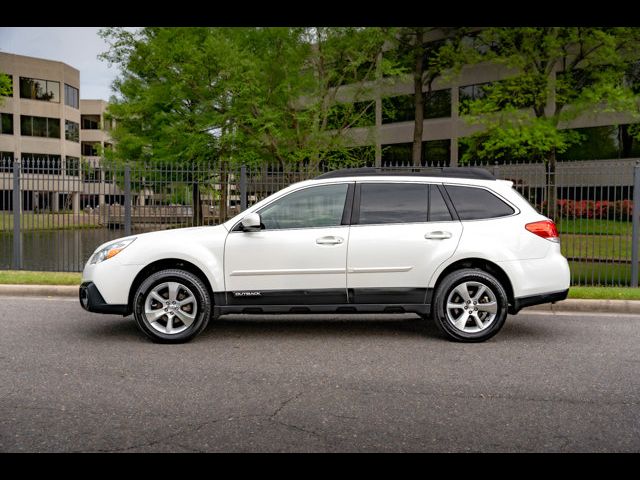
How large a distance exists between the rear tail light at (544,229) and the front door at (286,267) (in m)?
2.04

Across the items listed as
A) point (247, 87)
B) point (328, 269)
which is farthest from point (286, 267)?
point (247, 87)

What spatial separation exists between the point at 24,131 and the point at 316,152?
51590 millimetres

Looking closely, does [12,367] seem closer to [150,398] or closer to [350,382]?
[150,398]

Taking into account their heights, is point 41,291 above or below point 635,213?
below

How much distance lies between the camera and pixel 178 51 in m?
23.5

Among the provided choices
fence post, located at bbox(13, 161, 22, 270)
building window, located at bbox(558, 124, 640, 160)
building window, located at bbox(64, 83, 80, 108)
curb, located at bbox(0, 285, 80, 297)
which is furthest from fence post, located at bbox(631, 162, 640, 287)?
building window, located at bbox(64, 83, 80, 108)

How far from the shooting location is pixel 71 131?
240 ft

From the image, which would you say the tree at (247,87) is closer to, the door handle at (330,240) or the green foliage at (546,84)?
the green foliage at (546,84)

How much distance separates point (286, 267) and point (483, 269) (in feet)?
7.15

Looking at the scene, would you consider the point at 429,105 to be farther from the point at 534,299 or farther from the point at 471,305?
the point at 471,305

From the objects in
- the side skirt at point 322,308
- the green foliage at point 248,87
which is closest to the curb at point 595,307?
the side skirt at point 322,308

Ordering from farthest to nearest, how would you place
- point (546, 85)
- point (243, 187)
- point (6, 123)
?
point (6, 123), point (546, 85), point (243, 187)

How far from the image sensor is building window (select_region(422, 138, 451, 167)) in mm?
46469
